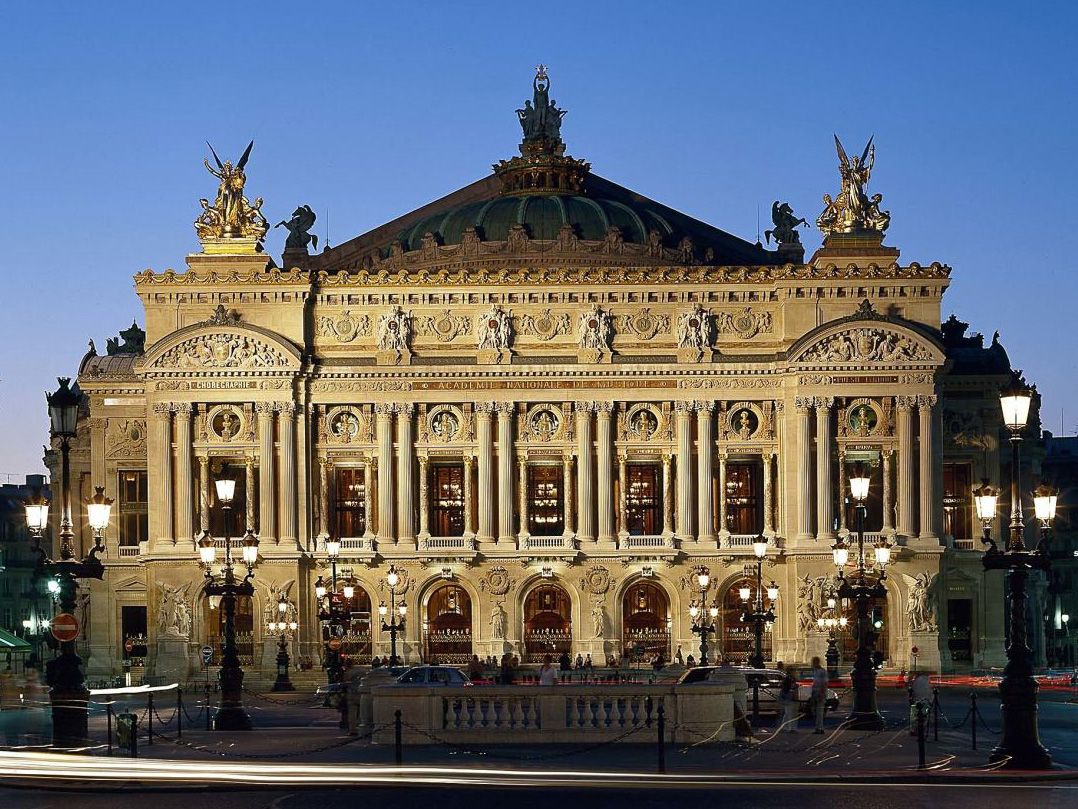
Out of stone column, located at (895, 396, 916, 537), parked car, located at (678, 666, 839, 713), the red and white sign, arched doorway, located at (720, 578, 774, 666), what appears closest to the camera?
the red and white sign

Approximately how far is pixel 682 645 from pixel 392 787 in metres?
64.8

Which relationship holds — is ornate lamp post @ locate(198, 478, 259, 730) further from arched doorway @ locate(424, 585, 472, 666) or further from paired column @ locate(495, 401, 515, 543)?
paired column @ locate(495, 401, 515, 543)

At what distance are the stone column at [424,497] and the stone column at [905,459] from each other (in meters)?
22.1

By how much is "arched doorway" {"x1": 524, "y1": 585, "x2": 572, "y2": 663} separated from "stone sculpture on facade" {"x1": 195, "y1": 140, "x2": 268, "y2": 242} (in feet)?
72.5

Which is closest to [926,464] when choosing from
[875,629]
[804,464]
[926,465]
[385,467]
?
[926,465]

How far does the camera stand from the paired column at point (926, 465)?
106750 mm

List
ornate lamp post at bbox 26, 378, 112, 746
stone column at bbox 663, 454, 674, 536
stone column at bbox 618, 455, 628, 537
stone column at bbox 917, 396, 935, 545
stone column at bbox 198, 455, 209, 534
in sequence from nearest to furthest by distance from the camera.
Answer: ornate lamp post at bbox 26, 378, 112, 746 < stone column at bbox 917, 396, 935, 545 < stone column at bbox 198, 455, 209, 534 < stone column at bbox 663, 454, 674, 536 < stone column at bbox 618, 455, 628, 537

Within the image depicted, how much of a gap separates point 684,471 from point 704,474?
958 millimetres

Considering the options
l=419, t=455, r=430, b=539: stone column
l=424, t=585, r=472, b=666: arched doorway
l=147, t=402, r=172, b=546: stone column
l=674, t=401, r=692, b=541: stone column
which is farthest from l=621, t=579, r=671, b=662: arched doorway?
l=147, t=402, r=172, b=546: stone column

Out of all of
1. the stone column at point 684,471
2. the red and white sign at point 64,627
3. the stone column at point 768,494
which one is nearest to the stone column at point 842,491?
the stone column at point 768,494

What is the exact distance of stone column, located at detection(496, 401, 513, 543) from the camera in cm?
10838

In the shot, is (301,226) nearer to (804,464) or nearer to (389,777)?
(804,464)

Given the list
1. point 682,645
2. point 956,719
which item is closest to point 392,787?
point 956,719

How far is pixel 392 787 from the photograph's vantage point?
42.6 meters
